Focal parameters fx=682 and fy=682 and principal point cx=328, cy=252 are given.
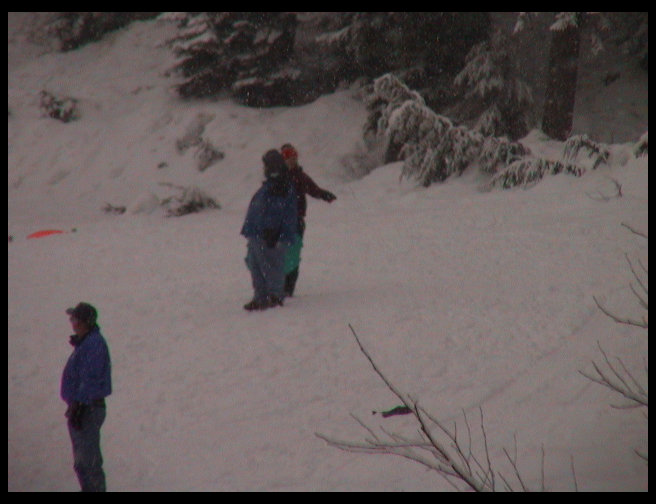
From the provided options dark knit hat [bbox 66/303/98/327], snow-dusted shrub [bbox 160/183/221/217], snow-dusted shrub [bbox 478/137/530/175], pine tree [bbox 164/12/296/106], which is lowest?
dark knit hat [bbox 66/303/98/327]

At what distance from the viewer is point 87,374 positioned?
14.6ft

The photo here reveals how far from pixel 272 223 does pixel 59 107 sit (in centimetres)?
1628

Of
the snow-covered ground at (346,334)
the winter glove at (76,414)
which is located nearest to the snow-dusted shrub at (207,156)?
the snow-covered ground at (346,334)

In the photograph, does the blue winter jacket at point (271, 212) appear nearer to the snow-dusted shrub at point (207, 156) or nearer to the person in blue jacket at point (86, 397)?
the person in blue jacket at point (86, 397)

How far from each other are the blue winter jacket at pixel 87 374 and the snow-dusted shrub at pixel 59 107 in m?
18.3

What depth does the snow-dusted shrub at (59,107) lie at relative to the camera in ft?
69.3

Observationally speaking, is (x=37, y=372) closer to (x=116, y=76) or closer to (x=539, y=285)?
(x=539, y=285)

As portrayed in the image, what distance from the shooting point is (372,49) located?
16594 millimetres

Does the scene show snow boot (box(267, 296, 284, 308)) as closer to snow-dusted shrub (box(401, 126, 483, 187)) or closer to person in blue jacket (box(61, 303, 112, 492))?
person in blue jacket (box(61, 303, 112, 492))

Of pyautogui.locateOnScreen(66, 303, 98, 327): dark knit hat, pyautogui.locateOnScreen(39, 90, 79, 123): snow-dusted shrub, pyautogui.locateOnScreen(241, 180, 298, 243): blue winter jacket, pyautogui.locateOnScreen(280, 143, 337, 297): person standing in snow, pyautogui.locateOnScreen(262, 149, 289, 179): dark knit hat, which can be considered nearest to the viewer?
pyautogui.locateOnScreen(66, 303, 98, 327): dark knit hat

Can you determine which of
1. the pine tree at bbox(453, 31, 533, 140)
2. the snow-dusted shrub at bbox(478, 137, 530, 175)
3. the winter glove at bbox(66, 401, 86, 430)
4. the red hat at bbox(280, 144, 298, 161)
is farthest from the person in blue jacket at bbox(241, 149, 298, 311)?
the pine tree at bbox(453, 31, 533, 140)

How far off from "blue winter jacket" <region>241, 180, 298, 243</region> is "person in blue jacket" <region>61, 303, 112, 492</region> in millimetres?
3068

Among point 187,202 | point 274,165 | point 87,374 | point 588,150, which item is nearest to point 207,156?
point 187,202

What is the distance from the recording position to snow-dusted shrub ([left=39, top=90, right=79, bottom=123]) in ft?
69.3
